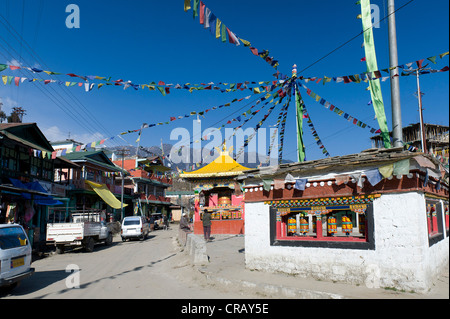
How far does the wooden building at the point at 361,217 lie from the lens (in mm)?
7914

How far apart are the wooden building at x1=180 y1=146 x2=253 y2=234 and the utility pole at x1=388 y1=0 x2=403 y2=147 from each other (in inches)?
556

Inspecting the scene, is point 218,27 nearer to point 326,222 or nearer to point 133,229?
point 326,222

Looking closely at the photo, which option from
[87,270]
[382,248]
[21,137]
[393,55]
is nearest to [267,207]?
[382,248]

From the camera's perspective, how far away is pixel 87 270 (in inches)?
501

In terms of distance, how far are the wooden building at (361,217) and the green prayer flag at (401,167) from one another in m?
0.02

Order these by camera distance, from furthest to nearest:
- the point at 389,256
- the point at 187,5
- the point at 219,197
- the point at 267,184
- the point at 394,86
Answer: the point at 219,197 → the point at 394,86 → the point at 267,184 → the point at 389,256 → the point at 187,5

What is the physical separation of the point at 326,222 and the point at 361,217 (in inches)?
56.7

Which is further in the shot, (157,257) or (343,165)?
(157,257)

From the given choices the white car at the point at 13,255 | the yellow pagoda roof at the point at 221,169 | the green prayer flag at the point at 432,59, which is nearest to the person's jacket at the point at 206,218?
the yellow pagoda roof at the point at 221,169

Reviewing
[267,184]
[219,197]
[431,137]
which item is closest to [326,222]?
[267,184]

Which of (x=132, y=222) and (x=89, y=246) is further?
(x=132, y=222)

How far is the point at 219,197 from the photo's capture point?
85.4ft

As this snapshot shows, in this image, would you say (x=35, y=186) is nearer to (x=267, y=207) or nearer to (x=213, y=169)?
(x=213, y=169)

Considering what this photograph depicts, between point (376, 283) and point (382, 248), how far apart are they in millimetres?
850
